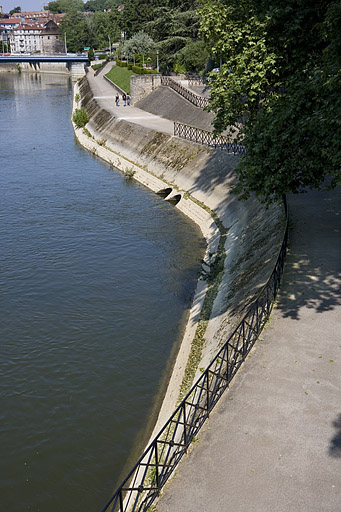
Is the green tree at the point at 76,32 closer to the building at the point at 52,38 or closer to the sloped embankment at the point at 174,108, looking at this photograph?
the building at the point at 52,38

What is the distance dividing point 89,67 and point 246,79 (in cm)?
11957

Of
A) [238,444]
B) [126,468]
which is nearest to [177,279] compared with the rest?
[126,468]

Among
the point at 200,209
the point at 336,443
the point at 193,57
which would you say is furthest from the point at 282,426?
the point at 193,57

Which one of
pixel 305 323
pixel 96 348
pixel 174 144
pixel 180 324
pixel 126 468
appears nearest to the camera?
pixel 126 468

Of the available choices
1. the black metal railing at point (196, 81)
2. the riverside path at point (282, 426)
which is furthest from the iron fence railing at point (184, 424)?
the black metal railing at point (196, 81)

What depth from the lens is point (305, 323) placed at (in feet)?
44.0

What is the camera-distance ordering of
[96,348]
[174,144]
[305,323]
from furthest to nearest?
[174,144] → [96,348] → [305,323]

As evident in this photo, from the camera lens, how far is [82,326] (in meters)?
18.7

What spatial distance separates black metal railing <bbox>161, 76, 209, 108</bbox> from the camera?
46456 millimetres

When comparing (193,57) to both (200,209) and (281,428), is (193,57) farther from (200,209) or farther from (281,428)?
(281,428)

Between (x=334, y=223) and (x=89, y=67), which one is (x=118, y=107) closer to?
(x=334, y=223)

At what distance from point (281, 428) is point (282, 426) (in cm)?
7

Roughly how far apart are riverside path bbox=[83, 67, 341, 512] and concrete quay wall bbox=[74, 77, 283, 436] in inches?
76.2

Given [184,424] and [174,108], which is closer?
[184,424]
